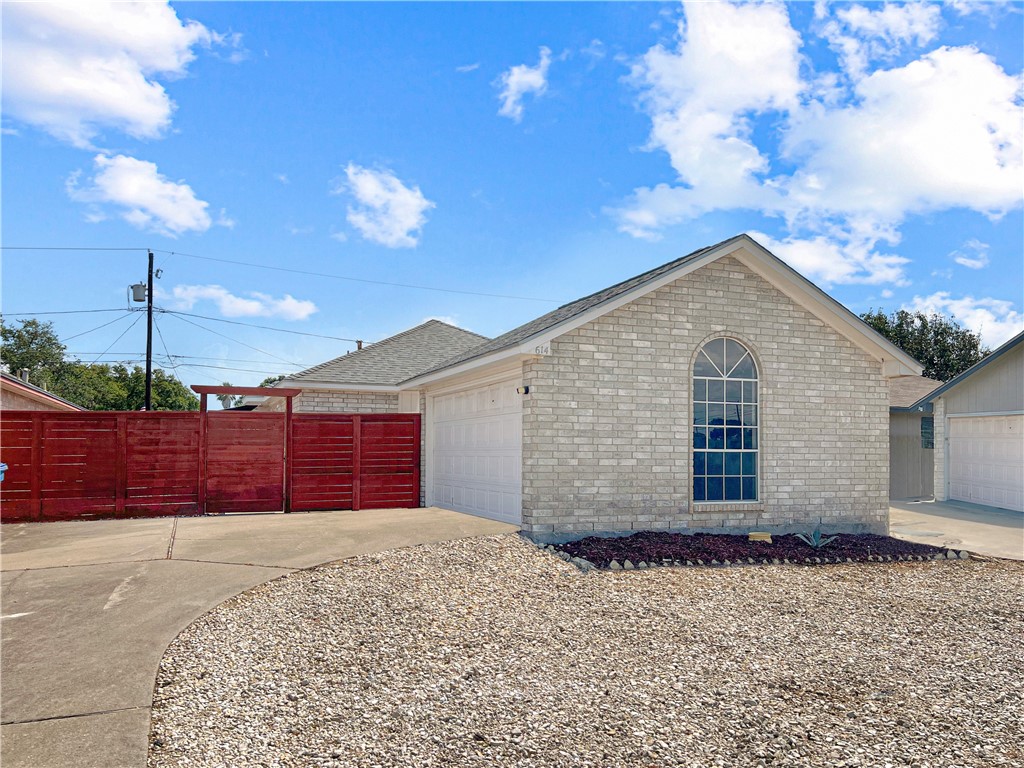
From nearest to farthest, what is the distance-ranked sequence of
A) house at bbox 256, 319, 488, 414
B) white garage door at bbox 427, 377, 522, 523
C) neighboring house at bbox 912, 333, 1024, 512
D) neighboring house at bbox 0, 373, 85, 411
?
white garage door at bbox 427, 377, 522, 523
house at bbox 256, 319, 488, 414
neighboring house at bbox 0, 373, 85, 411
neighboring house at bbox 912, 333, 1024, 512

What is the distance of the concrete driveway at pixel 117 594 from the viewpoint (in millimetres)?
3988

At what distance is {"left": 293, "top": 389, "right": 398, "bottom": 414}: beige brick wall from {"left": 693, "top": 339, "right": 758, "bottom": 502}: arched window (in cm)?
816

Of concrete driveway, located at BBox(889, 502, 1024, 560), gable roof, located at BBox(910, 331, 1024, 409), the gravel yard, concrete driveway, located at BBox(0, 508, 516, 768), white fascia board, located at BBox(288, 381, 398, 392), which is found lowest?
concrete driveway, located at BBox(889, 502, 1024, 560)

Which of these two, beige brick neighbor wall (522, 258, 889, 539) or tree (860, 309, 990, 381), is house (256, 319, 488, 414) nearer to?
beige brick neighbor wall (522, 258, 889, 539)

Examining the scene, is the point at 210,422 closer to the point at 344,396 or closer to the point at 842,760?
the point at 344,396

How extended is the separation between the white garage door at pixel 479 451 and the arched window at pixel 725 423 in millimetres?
2955

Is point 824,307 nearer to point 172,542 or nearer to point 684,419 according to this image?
point 684,419

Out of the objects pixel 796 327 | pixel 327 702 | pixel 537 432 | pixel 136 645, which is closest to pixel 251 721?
pixel 327 702

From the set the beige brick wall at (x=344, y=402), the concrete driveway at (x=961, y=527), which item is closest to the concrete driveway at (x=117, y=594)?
the beige brick wall at (x=344, y=402)

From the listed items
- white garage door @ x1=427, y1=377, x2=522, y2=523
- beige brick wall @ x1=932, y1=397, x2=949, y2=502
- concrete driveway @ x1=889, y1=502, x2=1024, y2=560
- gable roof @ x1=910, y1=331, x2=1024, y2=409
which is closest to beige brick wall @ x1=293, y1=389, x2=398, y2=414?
white garage door @ x1=427, y1=377, x2=522, y2=523

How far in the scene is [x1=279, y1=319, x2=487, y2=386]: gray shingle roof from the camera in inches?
643

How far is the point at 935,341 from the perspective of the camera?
40.1 meters

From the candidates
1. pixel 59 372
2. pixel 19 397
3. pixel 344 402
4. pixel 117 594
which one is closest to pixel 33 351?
pixel 59 372

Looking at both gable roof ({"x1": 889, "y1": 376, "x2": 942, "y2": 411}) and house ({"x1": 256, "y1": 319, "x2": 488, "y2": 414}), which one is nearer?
house ({"x1": 256, "y1": 319, "x2": 488, "y2": 414})
